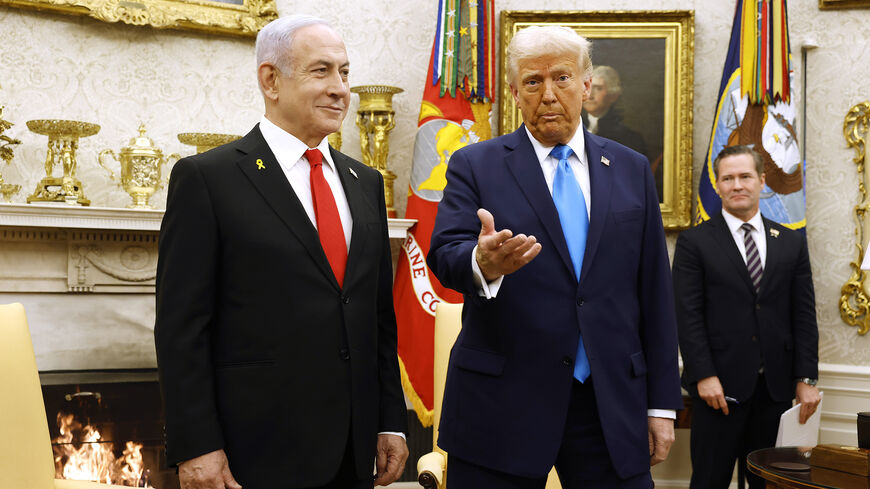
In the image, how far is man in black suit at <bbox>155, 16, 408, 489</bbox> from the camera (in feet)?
5.35

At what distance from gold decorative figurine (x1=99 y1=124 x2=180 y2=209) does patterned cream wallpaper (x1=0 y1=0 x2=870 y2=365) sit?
28 centimetres

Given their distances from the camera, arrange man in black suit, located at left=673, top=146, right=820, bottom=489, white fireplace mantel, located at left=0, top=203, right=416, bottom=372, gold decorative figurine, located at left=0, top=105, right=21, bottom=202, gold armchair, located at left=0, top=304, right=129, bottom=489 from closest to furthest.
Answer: gold armchair, located at left=0, top=304, right=129, bottom=489, man in black suit, located at left=673, top=146, right=820, bottom=489, gold decorative figurine, located at left=0, top=105, right=21, bottom=202, white fireplace mantel, located at left=0, top=203, right=416, bottom=372

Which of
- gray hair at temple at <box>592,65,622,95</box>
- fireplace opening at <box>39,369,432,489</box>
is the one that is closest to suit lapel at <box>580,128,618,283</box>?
fireplace opening at <box>39,369,432,489</box>

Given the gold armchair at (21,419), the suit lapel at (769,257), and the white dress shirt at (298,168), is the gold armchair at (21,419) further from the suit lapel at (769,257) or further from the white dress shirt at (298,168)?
the suit lapel at (769,257)

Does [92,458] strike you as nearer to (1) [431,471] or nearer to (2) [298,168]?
(1) [431,471]

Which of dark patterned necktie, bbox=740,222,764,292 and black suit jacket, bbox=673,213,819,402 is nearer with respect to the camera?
black suit jacket, bbox=673,213,819,402

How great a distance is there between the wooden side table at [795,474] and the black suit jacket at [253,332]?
1442 mm

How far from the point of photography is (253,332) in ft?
5.49

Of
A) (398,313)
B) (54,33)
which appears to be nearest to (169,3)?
(54,33)

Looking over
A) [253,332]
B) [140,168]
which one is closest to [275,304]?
[253,332]

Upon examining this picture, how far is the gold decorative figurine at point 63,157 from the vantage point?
12.7ft

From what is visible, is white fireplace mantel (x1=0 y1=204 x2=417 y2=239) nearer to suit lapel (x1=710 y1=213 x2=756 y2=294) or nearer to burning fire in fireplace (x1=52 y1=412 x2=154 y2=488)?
burning fire in fireplace (x1=52 y1=412 x2=154 y2=488)

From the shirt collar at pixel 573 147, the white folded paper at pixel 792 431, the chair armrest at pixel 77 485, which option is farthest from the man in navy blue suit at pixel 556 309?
the white folded paper at pixel 792 431

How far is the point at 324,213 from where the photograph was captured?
1.79 m
